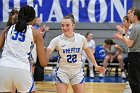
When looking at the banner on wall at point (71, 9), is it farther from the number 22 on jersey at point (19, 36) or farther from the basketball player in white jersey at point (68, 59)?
the number 22 on jersey at point (19, 36)

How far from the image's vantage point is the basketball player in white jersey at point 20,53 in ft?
13.7

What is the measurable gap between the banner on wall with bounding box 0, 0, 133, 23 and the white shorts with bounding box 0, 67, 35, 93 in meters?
10.6

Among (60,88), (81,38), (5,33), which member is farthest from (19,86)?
(81,38)

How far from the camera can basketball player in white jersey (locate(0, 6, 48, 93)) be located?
4172mm

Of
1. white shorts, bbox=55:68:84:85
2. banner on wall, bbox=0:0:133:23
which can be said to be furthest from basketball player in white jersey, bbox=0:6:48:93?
banner on wall, bbox=0:0:133:23

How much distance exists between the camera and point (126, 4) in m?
14.4

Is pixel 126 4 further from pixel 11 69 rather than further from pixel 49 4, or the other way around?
pixel 11 69

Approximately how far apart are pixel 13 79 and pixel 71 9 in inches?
428

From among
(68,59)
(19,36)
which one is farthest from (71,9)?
(19,36)

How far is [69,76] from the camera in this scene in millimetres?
5602

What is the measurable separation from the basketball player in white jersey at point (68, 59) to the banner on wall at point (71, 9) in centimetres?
907

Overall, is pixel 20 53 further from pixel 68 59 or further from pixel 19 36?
pixel 68 59

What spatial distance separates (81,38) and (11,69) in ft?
6.05

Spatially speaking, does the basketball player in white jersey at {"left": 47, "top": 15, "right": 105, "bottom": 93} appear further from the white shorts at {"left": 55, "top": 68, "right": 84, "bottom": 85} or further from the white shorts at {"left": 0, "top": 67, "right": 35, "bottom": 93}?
the white shorts at {"left": 0, "top": 67, "right": 35, "bottom": 93}
